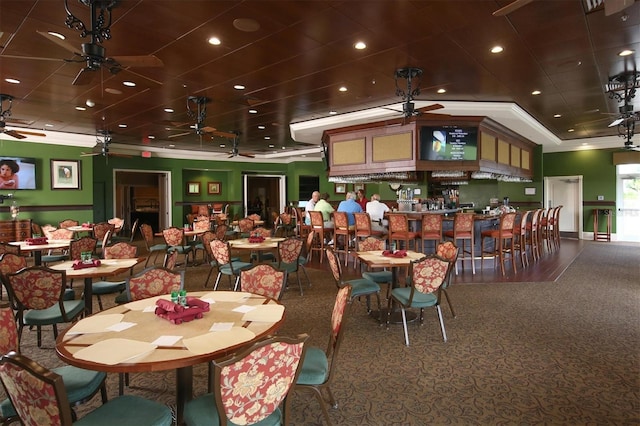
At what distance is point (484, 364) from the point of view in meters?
3.31

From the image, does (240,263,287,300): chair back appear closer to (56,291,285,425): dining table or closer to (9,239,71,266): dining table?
Answer: (56,291,285,425): dining table

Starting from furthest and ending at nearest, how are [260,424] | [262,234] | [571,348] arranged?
1. [262,234]
2. [571,348]
3. [260,424]

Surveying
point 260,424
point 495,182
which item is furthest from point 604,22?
point 495,182

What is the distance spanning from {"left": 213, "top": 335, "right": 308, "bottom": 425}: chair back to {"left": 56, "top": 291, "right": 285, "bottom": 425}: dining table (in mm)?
273

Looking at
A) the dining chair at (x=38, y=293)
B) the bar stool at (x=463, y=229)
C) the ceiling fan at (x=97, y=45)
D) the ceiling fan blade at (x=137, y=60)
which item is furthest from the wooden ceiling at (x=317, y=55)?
the bar stool at (x=463, y=229)

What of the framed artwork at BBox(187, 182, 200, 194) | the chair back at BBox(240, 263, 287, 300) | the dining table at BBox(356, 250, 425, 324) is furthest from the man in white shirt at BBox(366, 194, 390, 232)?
the framed artwork at BBox(187, 182, 200, 194)

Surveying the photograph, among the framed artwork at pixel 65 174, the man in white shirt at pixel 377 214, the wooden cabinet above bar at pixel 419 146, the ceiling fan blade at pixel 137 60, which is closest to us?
the ceiling fan blade at pixel 137 60

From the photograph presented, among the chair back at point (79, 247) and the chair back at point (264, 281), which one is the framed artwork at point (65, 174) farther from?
the chair back at point (264, 281)

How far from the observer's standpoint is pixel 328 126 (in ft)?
29.2

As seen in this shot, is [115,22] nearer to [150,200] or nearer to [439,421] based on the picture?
[439,421]

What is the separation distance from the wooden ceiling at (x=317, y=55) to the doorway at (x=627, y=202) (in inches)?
196

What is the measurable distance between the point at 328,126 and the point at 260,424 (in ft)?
25.4

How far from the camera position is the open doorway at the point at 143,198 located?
14.9 meters

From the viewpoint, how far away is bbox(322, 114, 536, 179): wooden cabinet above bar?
7570mm
